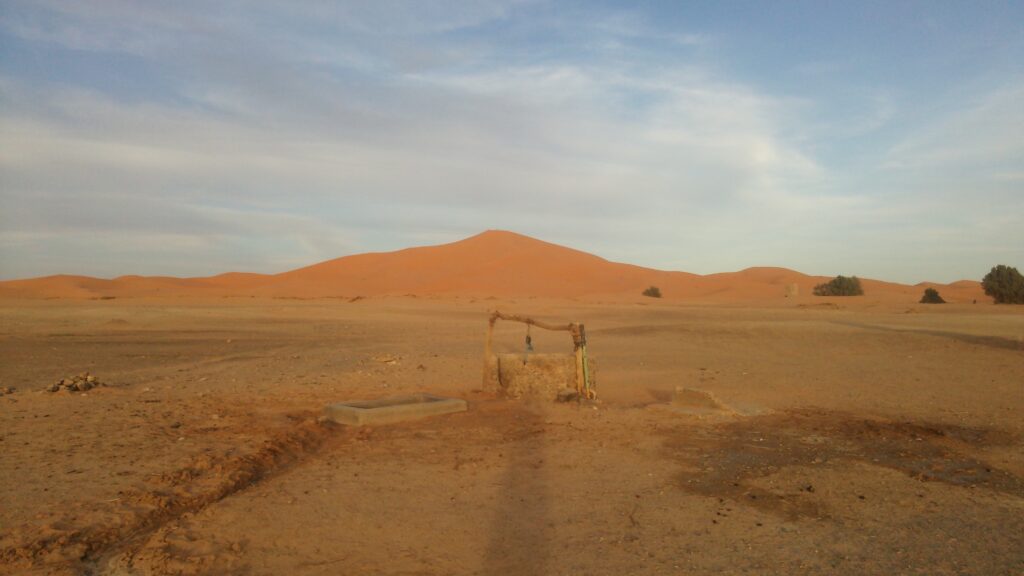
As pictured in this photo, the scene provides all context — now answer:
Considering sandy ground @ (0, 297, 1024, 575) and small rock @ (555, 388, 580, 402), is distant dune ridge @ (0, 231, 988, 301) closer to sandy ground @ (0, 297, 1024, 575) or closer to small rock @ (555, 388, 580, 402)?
sandy ground @ (0, 297, 1024, 575)

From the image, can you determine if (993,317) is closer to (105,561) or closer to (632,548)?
(632,548)

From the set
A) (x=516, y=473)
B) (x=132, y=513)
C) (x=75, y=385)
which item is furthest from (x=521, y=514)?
(x=75, y=385)

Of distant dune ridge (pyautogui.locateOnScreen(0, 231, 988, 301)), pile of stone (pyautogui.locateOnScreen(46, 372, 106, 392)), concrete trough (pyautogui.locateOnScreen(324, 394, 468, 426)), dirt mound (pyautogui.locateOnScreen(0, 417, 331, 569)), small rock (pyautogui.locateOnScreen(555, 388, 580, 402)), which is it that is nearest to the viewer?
dirt mound (pyautogui.locateOnScreen(0, 417, 331, 569))

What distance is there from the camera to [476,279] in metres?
66.7

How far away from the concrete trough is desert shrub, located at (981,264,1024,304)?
102 ft

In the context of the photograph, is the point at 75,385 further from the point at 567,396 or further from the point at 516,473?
the point at 516,473

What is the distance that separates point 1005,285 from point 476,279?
41.8 meters

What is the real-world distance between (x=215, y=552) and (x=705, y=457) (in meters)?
4.44

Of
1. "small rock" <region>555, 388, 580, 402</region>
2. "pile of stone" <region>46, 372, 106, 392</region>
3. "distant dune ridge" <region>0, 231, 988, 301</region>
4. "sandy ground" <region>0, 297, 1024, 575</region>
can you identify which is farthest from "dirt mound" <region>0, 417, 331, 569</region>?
"distant dune ridge" <region>0, 231, 988, 301</region>

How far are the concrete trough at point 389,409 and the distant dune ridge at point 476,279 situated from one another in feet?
144

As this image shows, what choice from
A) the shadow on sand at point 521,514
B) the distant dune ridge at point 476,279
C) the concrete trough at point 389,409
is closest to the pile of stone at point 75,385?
the concrete trough at point 389,409

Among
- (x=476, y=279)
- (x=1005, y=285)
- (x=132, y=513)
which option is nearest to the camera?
(x=132, y=513)

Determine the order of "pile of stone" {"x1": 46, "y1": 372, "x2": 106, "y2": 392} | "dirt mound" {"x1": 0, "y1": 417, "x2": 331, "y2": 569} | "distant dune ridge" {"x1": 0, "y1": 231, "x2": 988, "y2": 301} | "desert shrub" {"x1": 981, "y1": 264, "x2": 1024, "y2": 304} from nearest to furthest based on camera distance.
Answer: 1. "dirt mound" {"x1": 0, "y1": 417, "x2": 331, "y2": 569}
2. "pile of stone" {"x1": 46, "y1": 372, "x2": 106, "y2": 392}
3. "desert shrub" {"x1": 981, "y1": 264, "x2": 1024, "y2": 304}
4. "distant dune ridge" {"x1": 0, "y1": 231, "x2": 988, "y2": 301}

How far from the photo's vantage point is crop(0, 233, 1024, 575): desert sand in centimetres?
462
